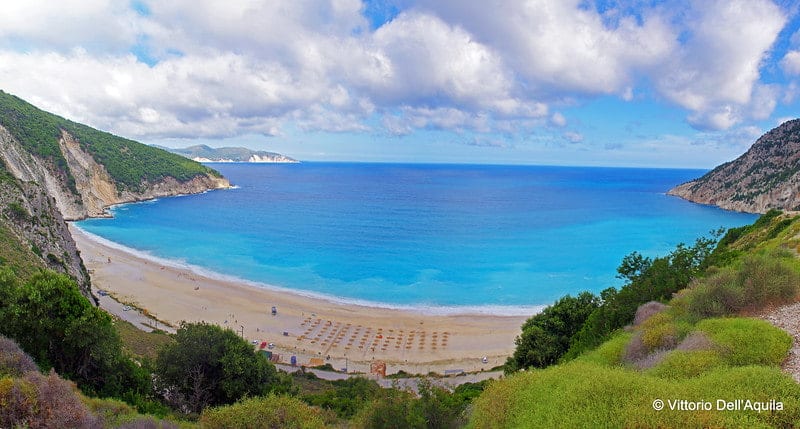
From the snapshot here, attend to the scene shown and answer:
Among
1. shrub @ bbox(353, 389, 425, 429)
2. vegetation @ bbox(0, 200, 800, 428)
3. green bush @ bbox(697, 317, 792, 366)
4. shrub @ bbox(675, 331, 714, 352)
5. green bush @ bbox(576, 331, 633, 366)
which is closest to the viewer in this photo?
vegetation @ bbox(0, 200, 800, 428)

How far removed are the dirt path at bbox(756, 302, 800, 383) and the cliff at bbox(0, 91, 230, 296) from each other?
3642 cm

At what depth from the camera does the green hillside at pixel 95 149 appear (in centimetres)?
8775

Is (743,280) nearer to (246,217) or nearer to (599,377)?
(599,377)

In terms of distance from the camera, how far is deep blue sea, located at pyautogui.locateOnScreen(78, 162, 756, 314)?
52.5 metres

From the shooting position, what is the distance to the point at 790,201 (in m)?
94.6

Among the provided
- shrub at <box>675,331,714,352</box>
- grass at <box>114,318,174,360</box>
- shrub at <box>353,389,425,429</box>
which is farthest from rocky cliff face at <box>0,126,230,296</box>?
shrub at <box>675,331,714,352</box>

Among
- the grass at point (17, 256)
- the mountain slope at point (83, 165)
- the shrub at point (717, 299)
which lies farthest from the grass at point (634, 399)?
the mountain slope at point (83, 165)

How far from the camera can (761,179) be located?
113188 mm

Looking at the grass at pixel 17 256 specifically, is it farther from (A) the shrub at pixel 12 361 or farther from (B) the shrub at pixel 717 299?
(B) the shrub at pixel 717 299

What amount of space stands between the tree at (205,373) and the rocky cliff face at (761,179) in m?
117

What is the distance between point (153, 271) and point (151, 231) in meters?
28.5

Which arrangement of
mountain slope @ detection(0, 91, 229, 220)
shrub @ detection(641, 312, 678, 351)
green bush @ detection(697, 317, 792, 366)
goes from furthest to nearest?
mountain slope @ detection(0, 91, 229, 220) < shrub @ detection(641, 312, 678, 351) < green bush @ detection(697, 317, 792, 366)

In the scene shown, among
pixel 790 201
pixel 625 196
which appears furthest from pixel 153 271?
pixel 625 196

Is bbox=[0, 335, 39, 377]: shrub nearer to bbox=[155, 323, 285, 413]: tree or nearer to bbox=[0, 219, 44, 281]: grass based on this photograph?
bbox=[155, 323, 285, 413]: tree
